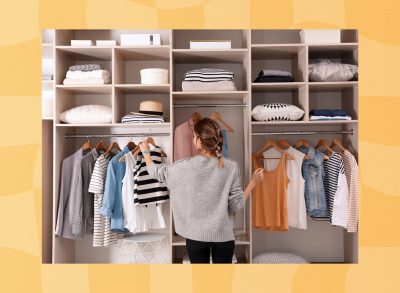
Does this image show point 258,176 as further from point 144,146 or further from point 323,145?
point 144,146

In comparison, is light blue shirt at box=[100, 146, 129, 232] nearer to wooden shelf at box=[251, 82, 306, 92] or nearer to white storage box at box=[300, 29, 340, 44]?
wooden shelf at box=[251, 82, 306, 92]

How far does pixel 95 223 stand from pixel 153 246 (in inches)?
14.9

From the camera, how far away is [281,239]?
2643 mm

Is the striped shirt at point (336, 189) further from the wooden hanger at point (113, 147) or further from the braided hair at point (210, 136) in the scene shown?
the wooden hanger at point (113, 147)

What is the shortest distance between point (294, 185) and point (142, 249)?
1.02m

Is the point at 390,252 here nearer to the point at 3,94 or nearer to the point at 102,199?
the point at 102,199

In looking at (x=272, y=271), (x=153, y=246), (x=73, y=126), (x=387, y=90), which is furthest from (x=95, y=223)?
(x=387, y=90)

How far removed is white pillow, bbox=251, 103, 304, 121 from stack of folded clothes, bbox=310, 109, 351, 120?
9 cm

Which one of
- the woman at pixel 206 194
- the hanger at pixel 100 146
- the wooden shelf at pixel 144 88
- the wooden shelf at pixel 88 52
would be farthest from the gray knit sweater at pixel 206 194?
the wooden shelf at pixel 88 52

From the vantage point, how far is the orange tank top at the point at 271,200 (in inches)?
104

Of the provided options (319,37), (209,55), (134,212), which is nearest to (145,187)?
(134,212)

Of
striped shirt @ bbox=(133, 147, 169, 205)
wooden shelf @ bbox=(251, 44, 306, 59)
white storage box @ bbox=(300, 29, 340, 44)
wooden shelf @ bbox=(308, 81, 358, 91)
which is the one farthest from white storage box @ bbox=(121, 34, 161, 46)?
wooden shelf @ bbox=(308, 81, 358, 91)
